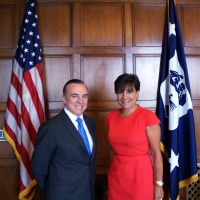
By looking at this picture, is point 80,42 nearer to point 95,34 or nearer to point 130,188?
point 95,34

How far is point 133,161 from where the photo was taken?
1.58m

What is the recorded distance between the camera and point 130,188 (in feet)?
5.15

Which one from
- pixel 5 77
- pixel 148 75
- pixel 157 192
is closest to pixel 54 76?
pixel 5 77

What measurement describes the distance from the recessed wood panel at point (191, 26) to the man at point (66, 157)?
171 cm

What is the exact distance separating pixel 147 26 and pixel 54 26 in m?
1.06

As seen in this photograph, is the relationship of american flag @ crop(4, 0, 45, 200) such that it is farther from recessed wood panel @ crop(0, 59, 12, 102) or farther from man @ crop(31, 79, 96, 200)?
man @ crop(31, 79, 96, 200)

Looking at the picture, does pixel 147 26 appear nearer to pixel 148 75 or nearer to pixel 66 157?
pixel 148 75

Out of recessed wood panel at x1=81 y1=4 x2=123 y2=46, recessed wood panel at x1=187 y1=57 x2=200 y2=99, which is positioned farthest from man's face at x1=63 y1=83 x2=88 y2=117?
recessed wood panel at x1=187 y1=57 x2=200 y2=99

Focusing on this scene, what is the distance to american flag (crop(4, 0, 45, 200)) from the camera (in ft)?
7.41

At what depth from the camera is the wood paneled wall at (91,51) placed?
8.30 ft

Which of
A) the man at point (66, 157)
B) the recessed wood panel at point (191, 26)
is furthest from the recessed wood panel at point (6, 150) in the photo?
the recessed wood panel at point (191, 26)

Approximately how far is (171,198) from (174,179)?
0.19 meters

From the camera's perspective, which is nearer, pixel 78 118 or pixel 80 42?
pixel 78 118

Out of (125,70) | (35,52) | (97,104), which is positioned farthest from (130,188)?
(35,52)
